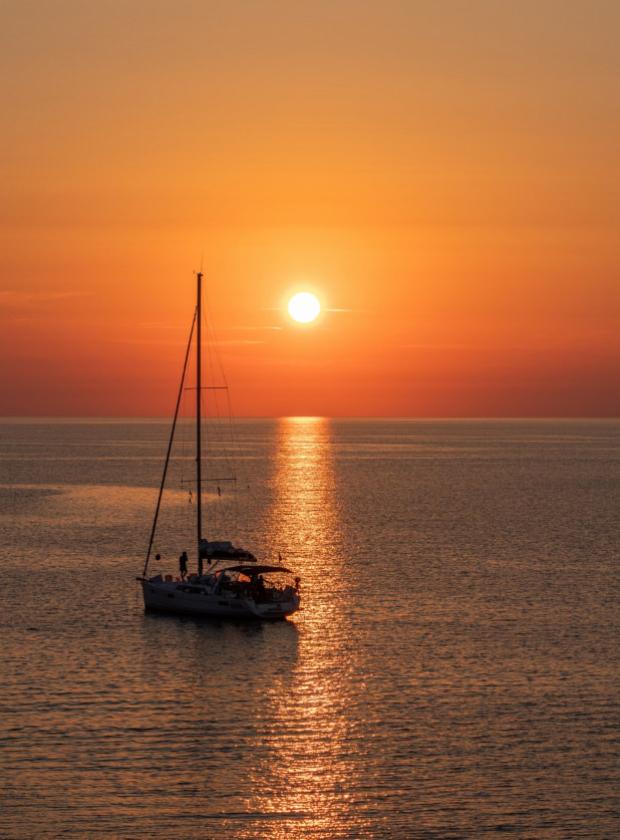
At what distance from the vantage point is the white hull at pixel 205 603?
69.4 meters

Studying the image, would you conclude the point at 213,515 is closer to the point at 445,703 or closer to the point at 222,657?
the point at 222,657

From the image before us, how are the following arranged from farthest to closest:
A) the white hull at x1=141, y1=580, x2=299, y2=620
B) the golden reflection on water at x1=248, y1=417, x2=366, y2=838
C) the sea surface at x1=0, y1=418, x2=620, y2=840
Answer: the white hull at x1=141, y1=580, x2=299, y2=620, the sea surface at x1=0, y1=418, x2=620, y2=840, the golden reflection on water at x1=248, y1=417, x2=366, y2=838

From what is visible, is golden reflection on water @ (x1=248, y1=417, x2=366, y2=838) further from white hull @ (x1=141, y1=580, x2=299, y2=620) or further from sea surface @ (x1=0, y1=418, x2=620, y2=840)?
white hull @ (x1=141, y1=580, x2=299, y2=620)

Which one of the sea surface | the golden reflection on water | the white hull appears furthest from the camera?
the white hull

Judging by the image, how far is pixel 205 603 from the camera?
70750 mm

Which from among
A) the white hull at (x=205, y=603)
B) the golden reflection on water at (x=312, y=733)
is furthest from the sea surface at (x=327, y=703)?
the white hull at (x=205, y=603)

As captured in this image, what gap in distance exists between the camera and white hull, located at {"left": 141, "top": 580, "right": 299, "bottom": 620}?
69.4 meters

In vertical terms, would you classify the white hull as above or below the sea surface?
above

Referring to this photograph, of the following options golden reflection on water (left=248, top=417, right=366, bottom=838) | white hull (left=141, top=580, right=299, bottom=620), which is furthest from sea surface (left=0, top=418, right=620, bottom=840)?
white hull (left=141, top=580, right=299, bottom=620)

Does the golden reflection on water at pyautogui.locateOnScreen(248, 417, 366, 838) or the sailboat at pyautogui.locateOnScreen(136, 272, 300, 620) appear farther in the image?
the sailboat at pyautogui.locateOnScreen(136, 272, 300, 620)

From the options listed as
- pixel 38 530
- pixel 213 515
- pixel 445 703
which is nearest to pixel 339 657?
pixel 445 703

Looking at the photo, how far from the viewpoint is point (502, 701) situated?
50.1 m

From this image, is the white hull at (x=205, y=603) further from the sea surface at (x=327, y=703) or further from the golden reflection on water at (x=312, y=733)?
the golden reflection on water at (x=312, y=733)

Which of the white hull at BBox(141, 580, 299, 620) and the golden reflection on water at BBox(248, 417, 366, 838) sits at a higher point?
the white hull at BBox(141, 580, 299, 620)
